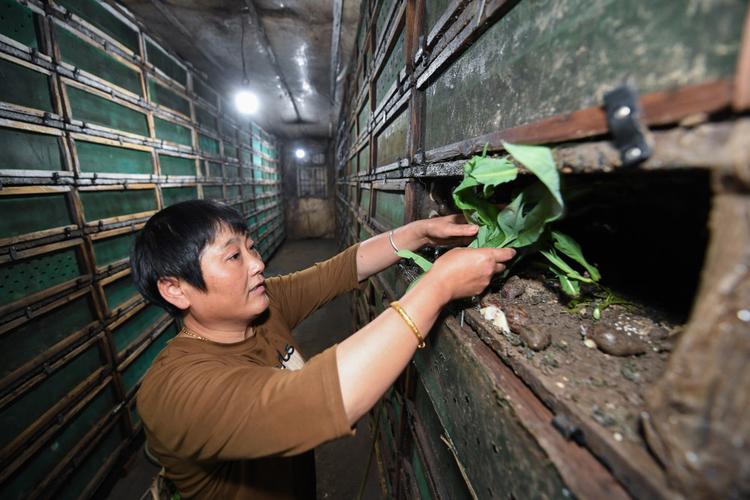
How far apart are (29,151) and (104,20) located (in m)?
2.18

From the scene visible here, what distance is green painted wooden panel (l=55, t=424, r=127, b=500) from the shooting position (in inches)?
116

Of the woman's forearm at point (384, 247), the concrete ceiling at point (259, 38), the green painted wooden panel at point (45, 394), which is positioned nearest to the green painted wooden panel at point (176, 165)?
the concrete ceiling at point (259, 38)

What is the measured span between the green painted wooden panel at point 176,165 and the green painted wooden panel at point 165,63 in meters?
1.46

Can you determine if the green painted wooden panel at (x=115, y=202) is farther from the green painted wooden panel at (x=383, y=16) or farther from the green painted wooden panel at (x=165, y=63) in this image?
the green painted wooden panel at (x=383, y=16)

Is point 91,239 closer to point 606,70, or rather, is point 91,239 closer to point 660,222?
point 606,70

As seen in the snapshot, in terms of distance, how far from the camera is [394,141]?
2.75 meters

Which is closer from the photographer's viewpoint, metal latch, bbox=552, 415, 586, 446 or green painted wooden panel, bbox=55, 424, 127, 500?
metal latch, bbox=552, 415, 586, 446

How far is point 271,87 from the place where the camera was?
7637 mm

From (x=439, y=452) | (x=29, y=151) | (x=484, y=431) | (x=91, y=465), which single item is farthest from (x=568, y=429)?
(x=91, y=465)

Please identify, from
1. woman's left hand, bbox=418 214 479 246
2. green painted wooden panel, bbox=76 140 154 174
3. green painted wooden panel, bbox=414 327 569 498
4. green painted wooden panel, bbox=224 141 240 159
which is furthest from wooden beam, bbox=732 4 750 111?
green painted wooden panel, bbox=224 141 240 159

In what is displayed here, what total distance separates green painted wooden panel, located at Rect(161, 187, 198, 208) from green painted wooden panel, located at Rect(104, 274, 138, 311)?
1562mm

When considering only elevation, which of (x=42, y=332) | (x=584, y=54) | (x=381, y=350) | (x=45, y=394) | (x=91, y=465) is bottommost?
(x=91, y=465)

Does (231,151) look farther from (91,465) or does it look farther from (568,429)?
(568,429)

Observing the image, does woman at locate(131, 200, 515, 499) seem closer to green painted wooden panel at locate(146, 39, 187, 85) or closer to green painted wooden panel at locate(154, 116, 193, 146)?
green painted wooden panel at locate(154, 116, 193, 146)
